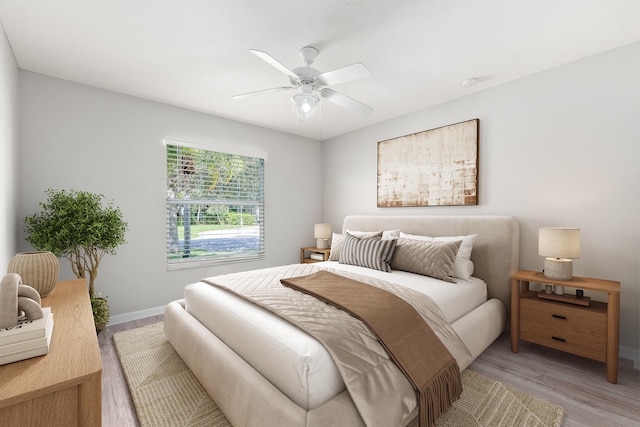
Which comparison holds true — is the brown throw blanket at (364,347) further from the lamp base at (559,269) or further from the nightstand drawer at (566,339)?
the lamp base at (559,269)

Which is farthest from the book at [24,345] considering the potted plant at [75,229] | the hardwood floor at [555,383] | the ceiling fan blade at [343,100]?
the ceiling fan blade at [343,100]

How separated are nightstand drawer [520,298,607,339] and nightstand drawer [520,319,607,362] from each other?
0.03m

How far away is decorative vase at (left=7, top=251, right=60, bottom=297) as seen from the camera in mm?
1634

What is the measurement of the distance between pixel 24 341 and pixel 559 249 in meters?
3.17

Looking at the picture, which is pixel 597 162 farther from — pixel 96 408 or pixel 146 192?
pixel 146 192

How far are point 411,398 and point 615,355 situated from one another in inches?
66.8

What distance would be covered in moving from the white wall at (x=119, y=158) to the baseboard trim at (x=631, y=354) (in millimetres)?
3926

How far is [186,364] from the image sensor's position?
7.23 feet

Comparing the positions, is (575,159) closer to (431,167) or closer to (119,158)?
(431,167)

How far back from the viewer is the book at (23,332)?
97 centimetres

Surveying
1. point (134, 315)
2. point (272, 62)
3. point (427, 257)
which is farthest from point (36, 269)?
point (427, 257)

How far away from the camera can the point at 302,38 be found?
2.15 m

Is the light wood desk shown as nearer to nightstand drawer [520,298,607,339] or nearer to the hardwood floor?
the hardwood floor

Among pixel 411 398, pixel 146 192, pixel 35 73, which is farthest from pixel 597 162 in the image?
pixel 35 73
